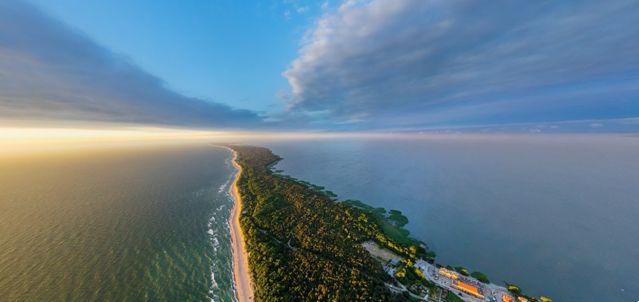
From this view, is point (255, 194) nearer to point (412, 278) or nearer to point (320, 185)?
point (320, 185)

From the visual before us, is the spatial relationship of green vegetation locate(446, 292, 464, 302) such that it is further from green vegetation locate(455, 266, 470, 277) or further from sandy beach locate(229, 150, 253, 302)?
sandy beach locate(229, 150, 253, 302)

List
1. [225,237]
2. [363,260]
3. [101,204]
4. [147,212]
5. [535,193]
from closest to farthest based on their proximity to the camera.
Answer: [363,260] < [225,237] < [147,212] < [101,204] < [535,193]

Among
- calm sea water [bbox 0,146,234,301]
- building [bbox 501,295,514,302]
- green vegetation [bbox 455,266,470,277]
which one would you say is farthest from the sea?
building [bbox 501,295,514,302]

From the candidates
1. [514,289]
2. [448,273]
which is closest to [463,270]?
[448,273]

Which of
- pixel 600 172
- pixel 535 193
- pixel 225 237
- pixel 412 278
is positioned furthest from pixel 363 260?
pixel 600 172

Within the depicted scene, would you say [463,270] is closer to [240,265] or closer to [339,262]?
[339,262]

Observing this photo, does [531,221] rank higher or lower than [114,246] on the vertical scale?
lower

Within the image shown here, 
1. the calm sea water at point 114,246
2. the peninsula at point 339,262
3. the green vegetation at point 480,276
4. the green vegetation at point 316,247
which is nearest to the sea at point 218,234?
the calm sea water at point 114,246
